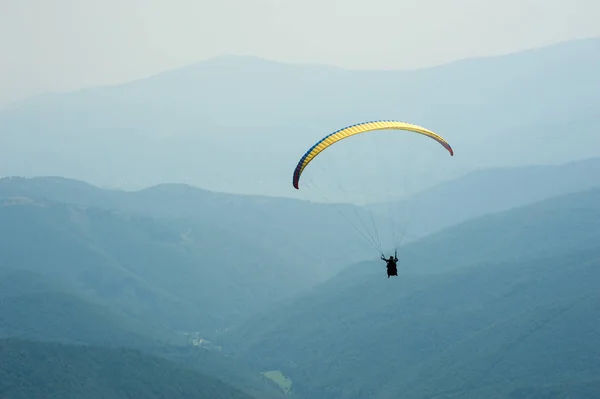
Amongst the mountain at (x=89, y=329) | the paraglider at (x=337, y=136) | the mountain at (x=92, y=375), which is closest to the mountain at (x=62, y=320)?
the mountain at (x=89, y=329)

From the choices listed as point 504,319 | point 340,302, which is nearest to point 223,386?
point 504,319

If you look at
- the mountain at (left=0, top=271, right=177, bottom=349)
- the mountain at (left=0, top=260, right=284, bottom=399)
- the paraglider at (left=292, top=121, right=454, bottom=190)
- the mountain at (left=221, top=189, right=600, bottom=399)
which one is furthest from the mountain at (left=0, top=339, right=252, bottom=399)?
the paraglider at (left=292, top=121, right=454, bottom=190)

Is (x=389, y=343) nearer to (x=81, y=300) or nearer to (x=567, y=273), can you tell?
(x=567, y=273)

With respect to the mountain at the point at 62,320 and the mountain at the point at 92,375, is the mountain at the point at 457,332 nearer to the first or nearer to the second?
the mountain at the point at 62,320

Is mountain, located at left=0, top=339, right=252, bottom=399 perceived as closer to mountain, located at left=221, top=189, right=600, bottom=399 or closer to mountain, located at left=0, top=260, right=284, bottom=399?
mountain, located at left=0, top=260, right=284, bottom=399

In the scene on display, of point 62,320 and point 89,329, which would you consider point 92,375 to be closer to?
point 89,329

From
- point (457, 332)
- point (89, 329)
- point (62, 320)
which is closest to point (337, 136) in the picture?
point (457, 332)
